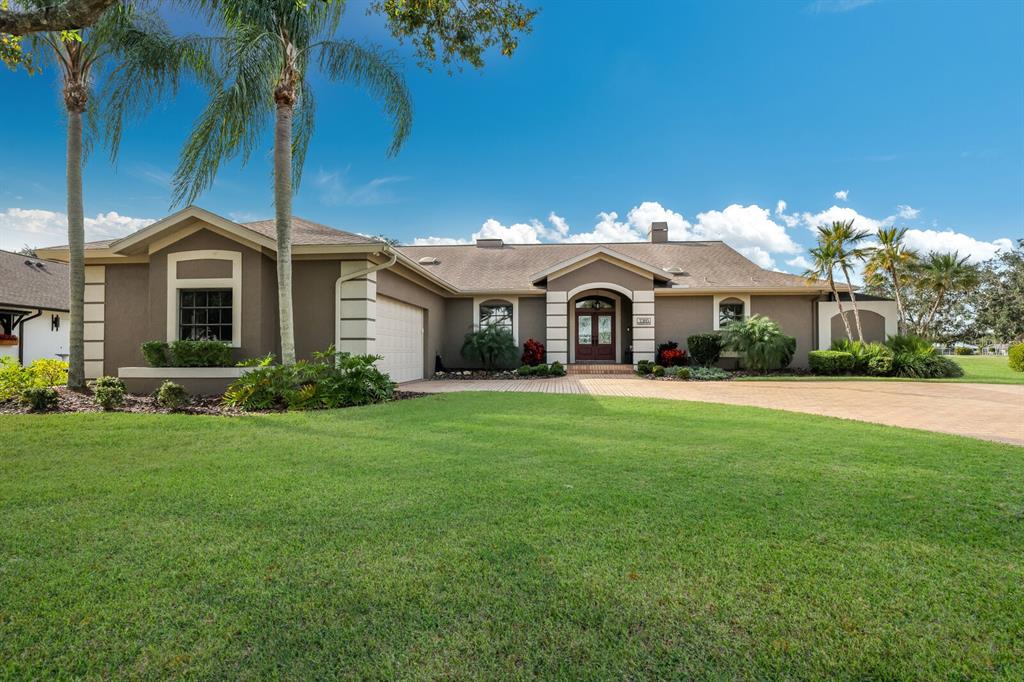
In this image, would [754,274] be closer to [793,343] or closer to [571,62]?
[793,343]

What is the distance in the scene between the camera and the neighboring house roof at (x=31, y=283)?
17.8m

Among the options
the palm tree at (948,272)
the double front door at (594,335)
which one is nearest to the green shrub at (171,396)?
the double front door at (594,335)

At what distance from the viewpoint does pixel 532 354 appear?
688 inches

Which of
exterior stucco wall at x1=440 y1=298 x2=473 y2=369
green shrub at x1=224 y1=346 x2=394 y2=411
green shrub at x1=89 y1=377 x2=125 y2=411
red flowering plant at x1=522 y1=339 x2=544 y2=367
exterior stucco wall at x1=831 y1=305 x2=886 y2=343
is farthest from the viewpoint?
exterior stucco wall at x1=831 y1=305 x2=886 y2=343

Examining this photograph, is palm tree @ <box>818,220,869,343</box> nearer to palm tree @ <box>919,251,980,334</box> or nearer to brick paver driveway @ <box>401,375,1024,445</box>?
brick paver driveway @ <box>401,375,1024,445</box>

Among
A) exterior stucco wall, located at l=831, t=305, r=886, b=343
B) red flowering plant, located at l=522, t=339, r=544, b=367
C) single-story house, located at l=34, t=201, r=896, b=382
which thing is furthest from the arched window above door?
exterior stucco wall, located at l=831, t=305, r=886, b=343

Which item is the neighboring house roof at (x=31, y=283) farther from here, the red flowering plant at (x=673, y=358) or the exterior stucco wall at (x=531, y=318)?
the red flowering plant at (x=673, y=358)

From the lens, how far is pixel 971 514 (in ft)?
10.8

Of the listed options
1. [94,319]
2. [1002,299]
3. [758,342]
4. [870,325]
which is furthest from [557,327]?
[1002,299]

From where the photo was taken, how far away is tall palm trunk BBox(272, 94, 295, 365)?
9086 millimetres

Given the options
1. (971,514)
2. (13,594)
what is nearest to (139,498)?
(13,594)

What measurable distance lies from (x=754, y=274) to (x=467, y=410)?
50.0ft

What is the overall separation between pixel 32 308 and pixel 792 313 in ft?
92.7

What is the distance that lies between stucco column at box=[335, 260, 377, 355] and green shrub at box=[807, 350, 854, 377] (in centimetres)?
1479
